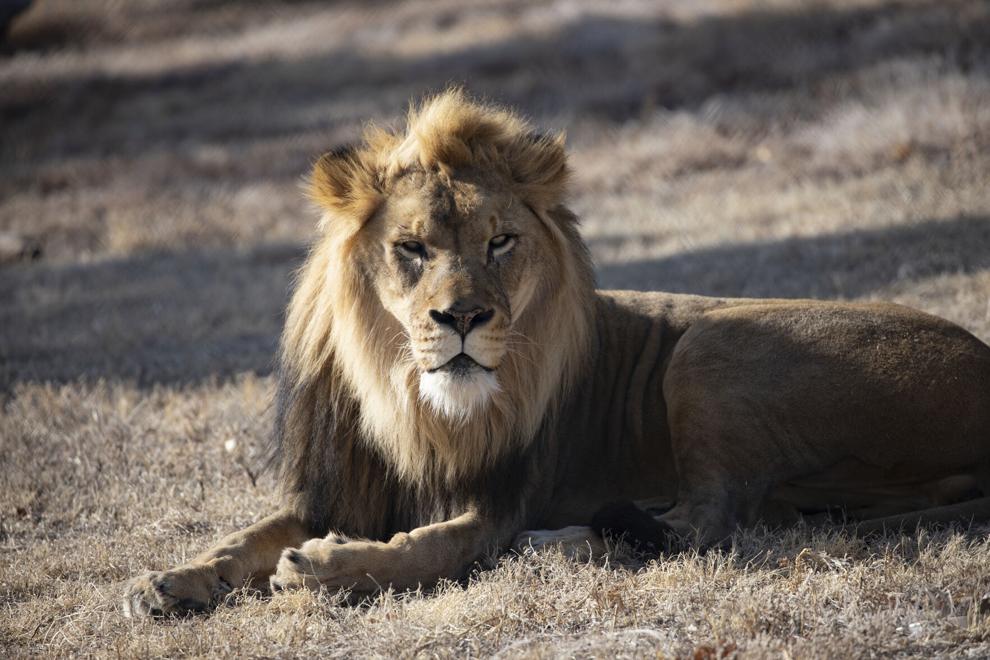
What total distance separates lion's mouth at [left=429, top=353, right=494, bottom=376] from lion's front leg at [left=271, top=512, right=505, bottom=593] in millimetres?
564

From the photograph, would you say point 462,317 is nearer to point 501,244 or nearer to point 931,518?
point 501,244

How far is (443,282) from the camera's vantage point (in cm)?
372

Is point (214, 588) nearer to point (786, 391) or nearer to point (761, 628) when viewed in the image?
point (761, 628)

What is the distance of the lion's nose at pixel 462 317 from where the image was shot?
3633mm

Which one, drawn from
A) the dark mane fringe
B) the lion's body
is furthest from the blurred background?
the dark mane fringe

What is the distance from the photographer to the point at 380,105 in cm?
1728

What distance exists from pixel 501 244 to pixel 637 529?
1.03 metres

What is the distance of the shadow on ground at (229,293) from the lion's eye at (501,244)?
3.46 m

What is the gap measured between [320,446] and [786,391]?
1658 millimetres

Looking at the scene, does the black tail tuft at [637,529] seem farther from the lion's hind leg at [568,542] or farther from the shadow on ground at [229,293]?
the shadow on ground at [229,293]

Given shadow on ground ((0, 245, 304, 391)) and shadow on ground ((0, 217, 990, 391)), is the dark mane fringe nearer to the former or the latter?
shadow on ground ((0, 245, 304, 391))

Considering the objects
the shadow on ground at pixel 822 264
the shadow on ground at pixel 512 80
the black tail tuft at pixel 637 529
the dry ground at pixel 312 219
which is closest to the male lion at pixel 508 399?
the black tail tuft at pixel 637 529

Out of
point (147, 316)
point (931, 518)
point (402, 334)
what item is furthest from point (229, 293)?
point (931, 518)

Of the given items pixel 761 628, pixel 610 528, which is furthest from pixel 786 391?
pixel 761 628
